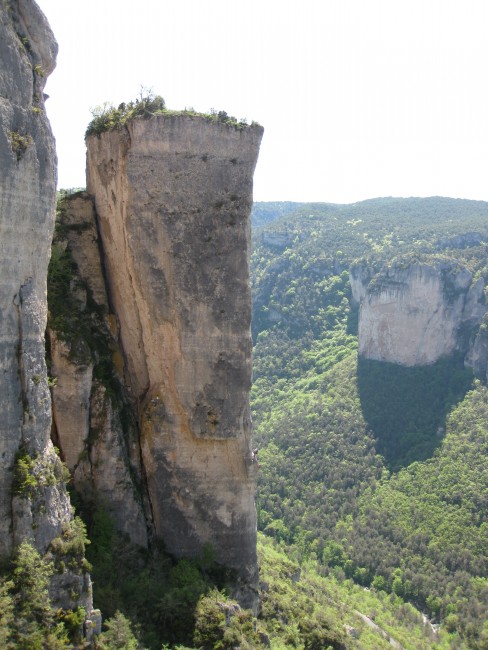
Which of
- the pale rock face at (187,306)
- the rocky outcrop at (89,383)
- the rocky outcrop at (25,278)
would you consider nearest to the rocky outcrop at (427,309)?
the pale rock face at (187,306)

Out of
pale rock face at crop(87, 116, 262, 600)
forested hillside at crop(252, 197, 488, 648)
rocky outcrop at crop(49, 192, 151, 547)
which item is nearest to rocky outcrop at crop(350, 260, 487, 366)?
forested hillside at crop(252, 197, 488, 648)

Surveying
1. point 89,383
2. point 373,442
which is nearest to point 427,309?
point 373,442

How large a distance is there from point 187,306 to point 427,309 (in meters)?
49.9

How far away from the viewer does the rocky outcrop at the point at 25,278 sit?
10984mm

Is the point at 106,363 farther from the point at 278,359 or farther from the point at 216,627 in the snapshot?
the point at 278,359

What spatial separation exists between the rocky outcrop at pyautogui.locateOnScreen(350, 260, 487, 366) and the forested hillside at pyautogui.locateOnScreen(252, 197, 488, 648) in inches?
67.1

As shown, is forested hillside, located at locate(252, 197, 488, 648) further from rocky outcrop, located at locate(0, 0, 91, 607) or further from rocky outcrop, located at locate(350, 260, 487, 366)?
rocky outcrop, located at locate(0, 0, 91, 607)

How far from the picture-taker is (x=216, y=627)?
47.3ft

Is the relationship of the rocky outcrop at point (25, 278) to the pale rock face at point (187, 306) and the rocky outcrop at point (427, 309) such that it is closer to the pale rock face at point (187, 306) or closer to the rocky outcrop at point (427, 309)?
the pale rock face at point (187, 306)

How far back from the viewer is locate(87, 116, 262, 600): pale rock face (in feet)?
52.6

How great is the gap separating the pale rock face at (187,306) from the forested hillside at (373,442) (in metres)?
24.8

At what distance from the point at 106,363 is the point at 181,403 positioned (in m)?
2.38

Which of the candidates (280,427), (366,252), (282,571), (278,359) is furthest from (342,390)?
(282,571)

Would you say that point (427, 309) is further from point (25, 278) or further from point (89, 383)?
point (25, 278)
